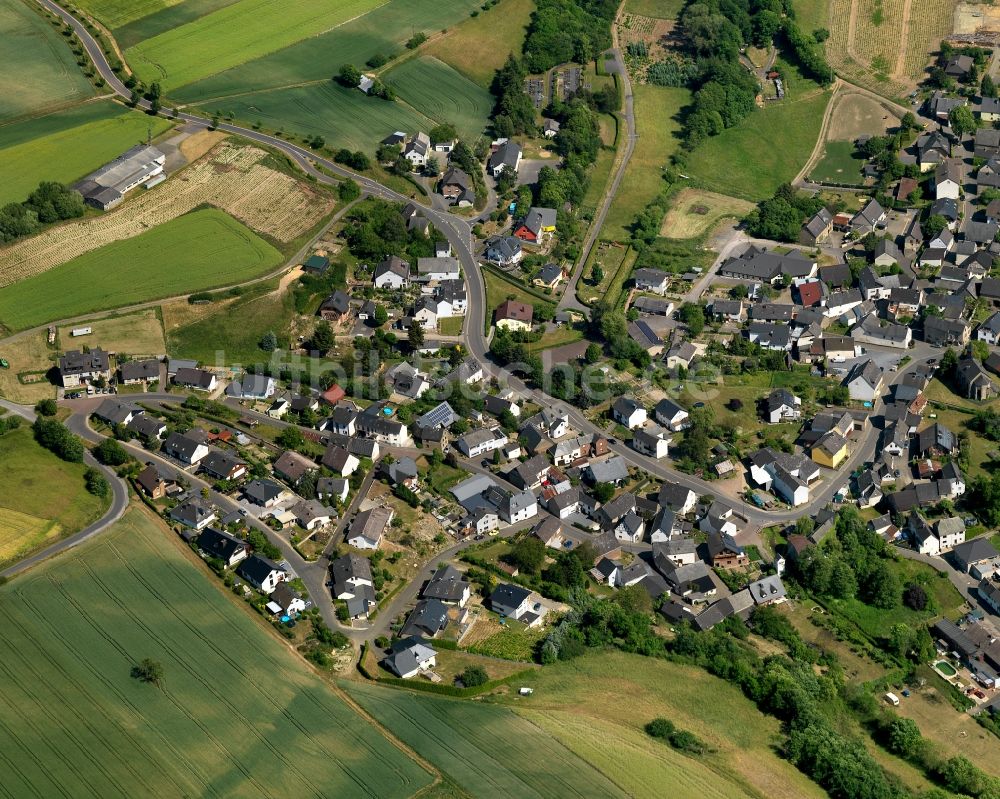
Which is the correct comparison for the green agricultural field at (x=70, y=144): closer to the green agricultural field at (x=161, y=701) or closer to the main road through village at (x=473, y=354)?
the main road through village at (x=473, y=354)

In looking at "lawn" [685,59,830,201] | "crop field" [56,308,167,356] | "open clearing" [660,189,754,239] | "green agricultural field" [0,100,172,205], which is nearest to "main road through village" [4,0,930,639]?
"green agricultural field" [0,100,172,205]

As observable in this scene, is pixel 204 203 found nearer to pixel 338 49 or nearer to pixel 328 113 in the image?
pixel 328 113

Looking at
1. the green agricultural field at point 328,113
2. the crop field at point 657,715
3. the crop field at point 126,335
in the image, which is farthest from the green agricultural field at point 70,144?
the crop field at point 657,715

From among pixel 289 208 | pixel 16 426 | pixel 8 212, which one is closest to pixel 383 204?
pixel 289 208

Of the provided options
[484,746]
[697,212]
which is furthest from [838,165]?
[484,746]

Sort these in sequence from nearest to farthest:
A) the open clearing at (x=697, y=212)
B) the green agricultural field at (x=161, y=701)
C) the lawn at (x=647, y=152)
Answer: the green agricultural field at (x=161, y=701)
the open clearing at (x=697, y=212)
the lawn at (x=647, y=152)
